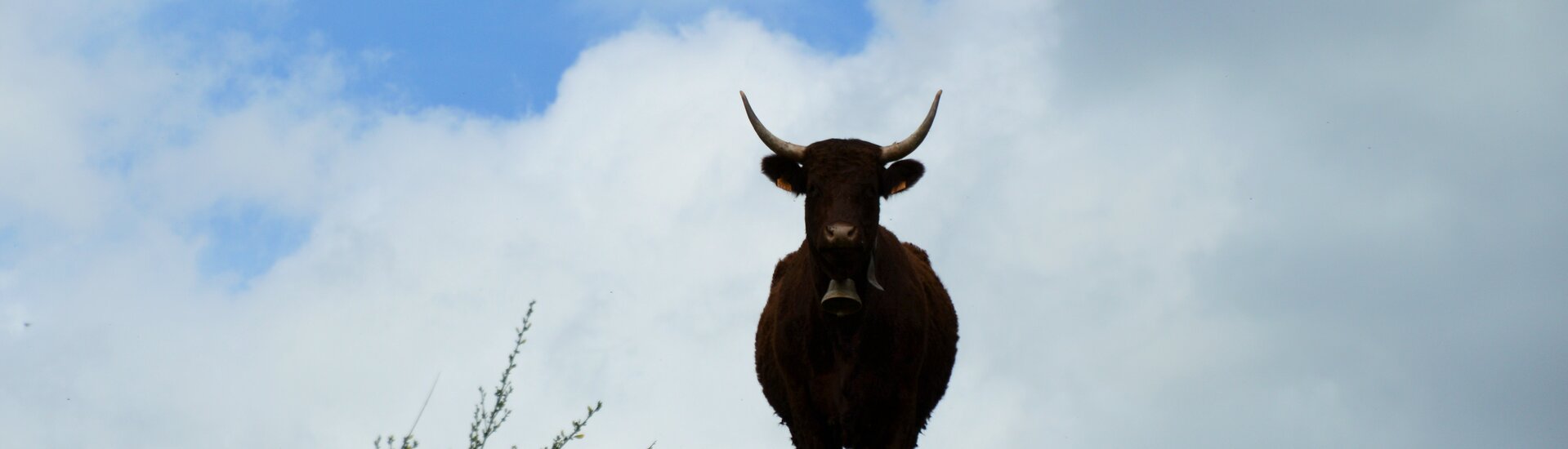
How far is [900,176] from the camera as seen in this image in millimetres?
9055

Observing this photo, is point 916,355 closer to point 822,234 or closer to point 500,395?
point 822,234

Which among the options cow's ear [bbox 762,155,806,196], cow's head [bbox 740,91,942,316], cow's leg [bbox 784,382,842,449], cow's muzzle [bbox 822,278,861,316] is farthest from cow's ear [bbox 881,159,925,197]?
cow's leg [bbox 784,382,842,449]

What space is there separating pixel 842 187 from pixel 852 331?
0.92 metres

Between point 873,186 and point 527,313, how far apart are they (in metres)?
3.45

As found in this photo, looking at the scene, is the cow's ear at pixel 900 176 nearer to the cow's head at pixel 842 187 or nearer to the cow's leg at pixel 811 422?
the cow's head at pixel 842 187

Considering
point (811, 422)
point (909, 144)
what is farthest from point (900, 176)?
point (811, 422)

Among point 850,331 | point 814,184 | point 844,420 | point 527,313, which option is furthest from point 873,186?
point 527,313

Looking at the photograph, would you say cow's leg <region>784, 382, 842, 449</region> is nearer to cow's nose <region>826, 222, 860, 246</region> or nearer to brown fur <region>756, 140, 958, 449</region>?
brown fur <region>756, 140, 958, 449</region>

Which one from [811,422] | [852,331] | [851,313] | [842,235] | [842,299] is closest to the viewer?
[842,235]

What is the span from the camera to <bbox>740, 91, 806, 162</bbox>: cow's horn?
29.5 feet

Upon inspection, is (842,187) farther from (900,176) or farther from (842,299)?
(900,176)

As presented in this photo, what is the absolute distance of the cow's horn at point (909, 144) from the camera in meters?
8.87

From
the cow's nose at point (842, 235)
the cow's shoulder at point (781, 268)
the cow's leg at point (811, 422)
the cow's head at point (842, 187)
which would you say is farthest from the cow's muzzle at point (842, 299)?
the cow's shoulder at point (781, 268)

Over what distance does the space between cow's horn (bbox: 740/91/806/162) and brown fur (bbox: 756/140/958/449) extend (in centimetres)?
7
